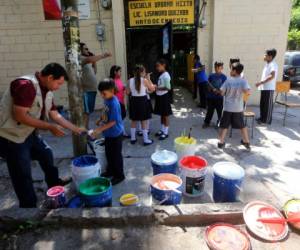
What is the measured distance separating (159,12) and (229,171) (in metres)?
5.81

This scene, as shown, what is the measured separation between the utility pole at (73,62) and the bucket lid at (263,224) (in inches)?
94.3

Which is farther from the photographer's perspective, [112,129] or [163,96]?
[163,96]

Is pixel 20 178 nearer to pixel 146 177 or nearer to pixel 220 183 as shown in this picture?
pixel 146 177

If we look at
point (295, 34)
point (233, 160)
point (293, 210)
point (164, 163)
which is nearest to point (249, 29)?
point (233, 160)

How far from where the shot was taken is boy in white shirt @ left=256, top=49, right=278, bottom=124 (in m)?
6.06

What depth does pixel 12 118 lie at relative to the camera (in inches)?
109

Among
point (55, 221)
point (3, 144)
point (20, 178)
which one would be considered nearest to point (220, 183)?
point (55, 221)

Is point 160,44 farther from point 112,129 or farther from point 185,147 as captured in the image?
point 112,129

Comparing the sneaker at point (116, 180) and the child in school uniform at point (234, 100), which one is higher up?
the child in school uniform at point (234, 100)

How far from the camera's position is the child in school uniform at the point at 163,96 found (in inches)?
211

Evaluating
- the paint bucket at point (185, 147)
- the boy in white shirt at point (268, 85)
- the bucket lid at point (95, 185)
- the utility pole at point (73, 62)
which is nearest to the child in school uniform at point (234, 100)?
the paint bucket at point (185, 147)

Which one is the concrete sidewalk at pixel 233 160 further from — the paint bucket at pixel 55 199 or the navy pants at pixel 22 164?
the paint bucket at pixel 55 199

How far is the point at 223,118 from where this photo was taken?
16.6 ft

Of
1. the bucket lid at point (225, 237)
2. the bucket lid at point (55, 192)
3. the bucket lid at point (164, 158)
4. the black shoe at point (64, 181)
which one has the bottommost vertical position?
the bucket lid at point (225, 237)
